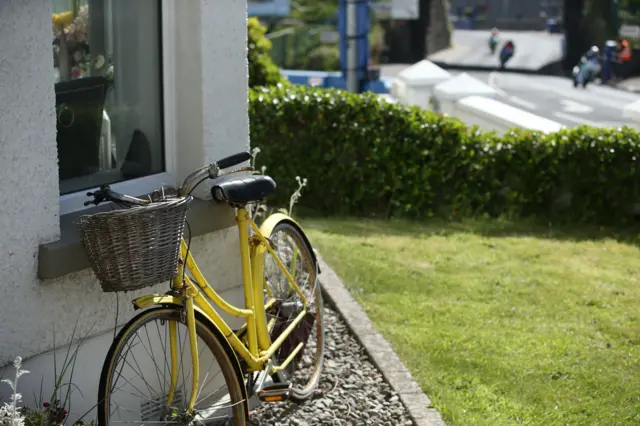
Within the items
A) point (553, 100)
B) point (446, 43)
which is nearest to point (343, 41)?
point (553, 100)

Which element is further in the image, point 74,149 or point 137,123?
point 137,123

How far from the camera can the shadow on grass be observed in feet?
30.5

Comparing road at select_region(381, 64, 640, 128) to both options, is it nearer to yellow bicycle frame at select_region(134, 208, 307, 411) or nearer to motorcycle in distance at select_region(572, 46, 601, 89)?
motorcycle in distance at select_region(572, 46, 601, 89)

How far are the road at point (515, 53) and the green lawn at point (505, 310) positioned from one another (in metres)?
43.1

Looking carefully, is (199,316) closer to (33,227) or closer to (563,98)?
(33,227)

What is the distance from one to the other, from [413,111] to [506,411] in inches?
213

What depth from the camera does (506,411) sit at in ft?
17.0

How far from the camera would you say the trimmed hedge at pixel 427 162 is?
9914 millimetres

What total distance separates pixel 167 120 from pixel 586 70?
1483 inches

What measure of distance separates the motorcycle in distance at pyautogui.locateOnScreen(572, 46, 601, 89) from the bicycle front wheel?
3784 centimetres

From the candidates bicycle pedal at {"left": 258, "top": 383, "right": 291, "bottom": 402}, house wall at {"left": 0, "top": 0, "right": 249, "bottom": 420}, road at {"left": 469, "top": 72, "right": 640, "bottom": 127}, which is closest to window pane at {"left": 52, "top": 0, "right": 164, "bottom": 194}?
house wall at {"left": 0, "top": 0, "right": 249, "bottom": 420}

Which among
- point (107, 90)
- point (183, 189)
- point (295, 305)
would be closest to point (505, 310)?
point (295, 305)

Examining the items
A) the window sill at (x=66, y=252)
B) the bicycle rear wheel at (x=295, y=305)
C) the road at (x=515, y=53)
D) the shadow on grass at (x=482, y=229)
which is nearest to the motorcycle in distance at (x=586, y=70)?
the road at (x=515, y=53)

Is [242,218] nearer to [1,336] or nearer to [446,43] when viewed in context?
[1,336]
